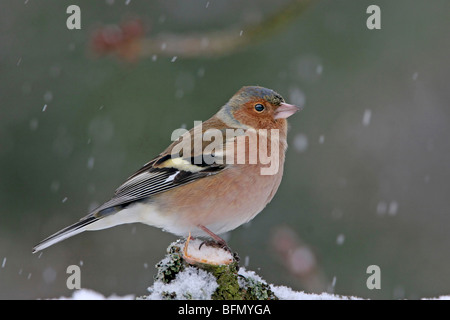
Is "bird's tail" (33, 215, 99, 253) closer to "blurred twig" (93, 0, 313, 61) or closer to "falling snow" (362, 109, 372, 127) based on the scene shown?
"blurred twig" (93, 0, 313, 61)

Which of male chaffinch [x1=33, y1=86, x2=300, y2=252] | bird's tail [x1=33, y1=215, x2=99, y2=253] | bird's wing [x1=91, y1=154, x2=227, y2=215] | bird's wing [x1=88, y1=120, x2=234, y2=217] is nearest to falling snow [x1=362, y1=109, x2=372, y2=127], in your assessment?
male chaffinch [x1=33, y1=86, x2=300, y2=252]

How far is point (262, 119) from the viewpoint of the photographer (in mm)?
4121

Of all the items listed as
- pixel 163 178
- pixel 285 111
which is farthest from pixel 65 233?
pixel 285 111

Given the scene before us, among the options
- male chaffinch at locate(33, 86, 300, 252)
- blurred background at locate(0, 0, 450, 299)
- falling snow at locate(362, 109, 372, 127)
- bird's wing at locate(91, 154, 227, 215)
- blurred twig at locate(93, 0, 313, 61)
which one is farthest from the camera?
falling snow at locate(362, 109, 372, 127)

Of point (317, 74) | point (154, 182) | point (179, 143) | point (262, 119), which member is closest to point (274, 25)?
point (262, 119)

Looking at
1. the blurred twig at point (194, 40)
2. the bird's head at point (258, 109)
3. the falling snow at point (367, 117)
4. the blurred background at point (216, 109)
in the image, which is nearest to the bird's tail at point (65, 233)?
the blurred twig at point (194, 40)

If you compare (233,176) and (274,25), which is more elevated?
(274,25)

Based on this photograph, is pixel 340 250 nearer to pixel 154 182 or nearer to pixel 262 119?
pixel 262 119

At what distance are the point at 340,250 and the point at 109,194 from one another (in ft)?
9.60

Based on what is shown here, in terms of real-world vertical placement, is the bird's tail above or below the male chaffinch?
below

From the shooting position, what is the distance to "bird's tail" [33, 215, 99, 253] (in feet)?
11.1

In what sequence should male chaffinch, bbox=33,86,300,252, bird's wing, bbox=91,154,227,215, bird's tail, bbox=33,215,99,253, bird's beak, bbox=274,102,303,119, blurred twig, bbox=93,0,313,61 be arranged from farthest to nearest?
bird's beak, bbox=274,102,303,119 < blurred twig, bbox=93,0,313,61 < bird's wing, bbox=91,154,227,215 < male chaffinch, bbox=33,86,300,252 < bird's tail, bbox=33,215,99,253

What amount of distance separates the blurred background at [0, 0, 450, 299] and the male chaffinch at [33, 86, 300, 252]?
2603 millimetres

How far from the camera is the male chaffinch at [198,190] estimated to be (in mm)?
3596
